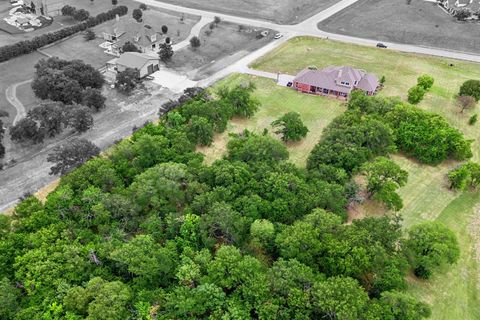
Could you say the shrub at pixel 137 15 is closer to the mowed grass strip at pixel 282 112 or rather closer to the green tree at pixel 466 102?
the mowed grass strip at pixel 282 112

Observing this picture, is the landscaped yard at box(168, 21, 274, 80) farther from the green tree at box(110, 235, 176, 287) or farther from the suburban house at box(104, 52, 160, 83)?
the green tree at box(110, 235, 176, 287)

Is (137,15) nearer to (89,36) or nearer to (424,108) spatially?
(89,36)

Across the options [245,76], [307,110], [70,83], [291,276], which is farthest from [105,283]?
[245,76]

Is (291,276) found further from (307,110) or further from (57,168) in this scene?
(307,110)

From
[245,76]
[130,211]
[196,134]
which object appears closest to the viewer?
[130,211]

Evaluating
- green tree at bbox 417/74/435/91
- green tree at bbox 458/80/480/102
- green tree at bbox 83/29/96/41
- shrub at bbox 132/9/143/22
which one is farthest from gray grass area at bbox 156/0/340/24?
green tree at bbox 458/80/480/102
